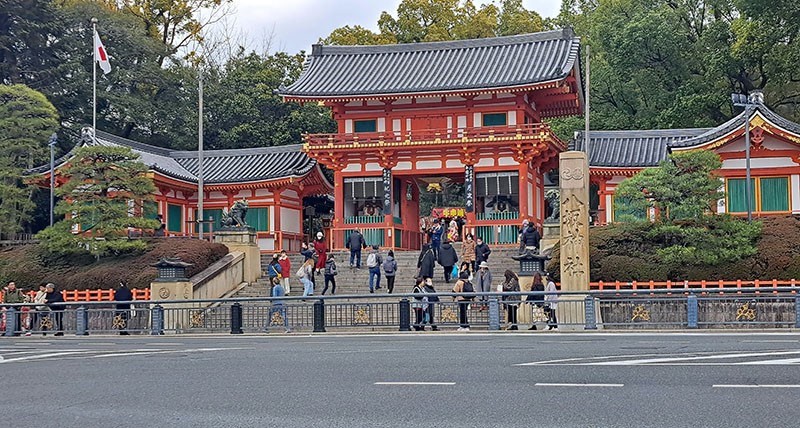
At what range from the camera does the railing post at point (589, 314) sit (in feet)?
74.1

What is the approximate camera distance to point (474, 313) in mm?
24406

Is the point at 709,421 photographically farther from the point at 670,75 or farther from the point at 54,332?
the point at 670,75

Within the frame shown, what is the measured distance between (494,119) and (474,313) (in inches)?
835

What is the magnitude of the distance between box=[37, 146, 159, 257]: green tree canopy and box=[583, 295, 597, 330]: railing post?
19.2 m

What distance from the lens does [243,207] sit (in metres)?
37.7

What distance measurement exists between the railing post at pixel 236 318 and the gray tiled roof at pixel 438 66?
2020 centimetres

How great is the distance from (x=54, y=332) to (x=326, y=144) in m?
18.9

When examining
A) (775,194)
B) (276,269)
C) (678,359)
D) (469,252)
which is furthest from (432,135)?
(678,359)

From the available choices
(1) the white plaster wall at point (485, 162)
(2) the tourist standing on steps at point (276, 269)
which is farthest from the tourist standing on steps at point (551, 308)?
(1) the white plaster wall at point (485, 162)

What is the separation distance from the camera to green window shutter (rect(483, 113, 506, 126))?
4425cm

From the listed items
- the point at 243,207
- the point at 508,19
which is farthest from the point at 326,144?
the point at 508,19

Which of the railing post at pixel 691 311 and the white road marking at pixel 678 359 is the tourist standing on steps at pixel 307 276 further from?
the white road marking at pixel 678 359

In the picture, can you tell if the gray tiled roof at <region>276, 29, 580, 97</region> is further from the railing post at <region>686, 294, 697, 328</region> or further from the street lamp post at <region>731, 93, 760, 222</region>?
the railing post at <region>686, 294, 697, 328</region>

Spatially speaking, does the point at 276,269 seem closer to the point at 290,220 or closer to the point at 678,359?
the point at 290,220
